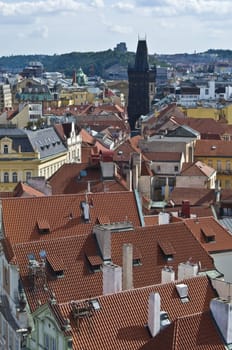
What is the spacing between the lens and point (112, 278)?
37.4 meters

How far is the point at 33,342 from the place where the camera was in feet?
117

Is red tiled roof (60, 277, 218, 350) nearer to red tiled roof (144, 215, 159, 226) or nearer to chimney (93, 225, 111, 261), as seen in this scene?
chimney (93, 225, 111, 261)

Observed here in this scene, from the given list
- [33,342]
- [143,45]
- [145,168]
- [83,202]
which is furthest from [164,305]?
[143,45]

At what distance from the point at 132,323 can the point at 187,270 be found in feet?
24.2

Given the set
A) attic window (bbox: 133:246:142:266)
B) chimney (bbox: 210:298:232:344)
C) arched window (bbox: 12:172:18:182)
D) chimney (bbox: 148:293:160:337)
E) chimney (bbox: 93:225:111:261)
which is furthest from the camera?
arched window (bbox: 12:172:18:182)

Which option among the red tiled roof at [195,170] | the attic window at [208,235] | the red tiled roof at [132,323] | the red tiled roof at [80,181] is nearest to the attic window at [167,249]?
the red tiled roof at [132,323]

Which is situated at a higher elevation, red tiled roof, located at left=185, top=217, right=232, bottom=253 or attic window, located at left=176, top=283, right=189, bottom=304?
attic window, located at left=176, top=283, right=189, bottom=304

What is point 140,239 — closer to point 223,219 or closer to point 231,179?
point 223,219

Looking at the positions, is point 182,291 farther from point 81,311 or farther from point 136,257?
point 136,257

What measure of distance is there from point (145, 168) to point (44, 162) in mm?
13969

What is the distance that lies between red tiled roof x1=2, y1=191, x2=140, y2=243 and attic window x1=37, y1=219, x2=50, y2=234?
0.74 feet

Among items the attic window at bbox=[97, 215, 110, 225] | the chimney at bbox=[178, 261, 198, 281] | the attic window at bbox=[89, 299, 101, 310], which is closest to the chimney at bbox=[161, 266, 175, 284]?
the chimney at bbox=[178, 261, 198, 281]

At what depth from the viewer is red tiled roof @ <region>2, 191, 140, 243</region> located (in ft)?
159

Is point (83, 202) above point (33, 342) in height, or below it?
above
